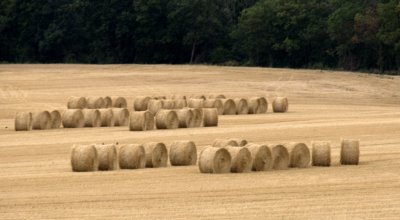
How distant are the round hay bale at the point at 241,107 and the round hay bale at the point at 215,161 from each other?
23333mm

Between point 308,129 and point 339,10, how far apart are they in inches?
1842

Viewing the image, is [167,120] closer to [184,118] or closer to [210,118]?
[184,118]

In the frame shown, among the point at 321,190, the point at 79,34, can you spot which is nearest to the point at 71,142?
the point at 321,190

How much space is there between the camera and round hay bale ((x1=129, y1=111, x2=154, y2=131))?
43.8 metres

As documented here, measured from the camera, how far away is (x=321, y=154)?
31609 millimetres

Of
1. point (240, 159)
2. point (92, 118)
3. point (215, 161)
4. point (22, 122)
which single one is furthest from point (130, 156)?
point (92, 118)

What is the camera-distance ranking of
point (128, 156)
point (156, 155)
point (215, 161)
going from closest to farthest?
point (215, 161) → point (128, 156) → point (156, 155)

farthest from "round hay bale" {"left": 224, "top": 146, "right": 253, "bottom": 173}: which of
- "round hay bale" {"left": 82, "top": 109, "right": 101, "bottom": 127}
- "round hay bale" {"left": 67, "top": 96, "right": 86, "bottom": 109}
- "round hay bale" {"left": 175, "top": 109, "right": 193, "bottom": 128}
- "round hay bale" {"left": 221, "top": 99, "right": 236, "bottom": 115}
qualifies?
"round hay bale" {"left": 67, "top": 96, "right": 86, "bottom": 109}

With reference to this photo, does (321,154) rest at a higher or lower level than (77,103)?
higher

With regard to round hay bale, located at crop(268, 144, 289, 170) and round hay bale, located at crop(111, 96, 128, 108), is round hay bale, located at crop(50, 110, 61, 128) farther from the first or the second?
round hay bale, located at crop(268, 144, 289, 170)

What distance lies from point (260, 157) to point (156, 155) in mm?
2843

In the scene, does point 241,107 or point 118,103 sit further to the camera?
point 118,103

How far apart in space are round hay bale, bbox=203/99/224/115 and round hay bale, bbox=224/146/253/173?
2178cm

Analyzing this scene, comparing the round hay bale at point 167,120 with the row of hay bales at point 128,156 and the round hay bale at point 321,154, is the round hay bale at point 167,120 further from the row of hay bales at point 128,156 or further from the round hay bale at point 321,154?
the round hay bale at point 321,154
